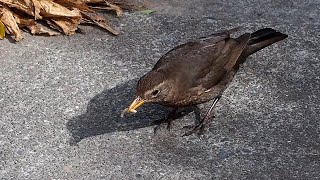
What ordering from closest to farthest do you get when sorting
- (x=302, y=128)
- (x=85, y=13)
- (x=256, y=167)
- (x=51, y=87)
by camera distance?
(x=256, y=167) → (x=302, y=128) → (x=51, y=87) → (x=85, y=13)

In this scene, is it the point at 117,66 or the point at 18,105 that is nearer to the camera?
the point at 18,105

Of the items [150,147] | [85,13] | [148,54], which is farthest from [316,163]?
[85,13]

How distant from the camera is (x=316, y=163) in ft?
17.1

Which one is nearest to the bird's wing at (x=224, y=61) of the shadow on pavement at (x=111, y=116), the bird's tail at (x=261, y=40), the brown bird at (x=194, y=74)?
the brown bird at (x=194, y=74)

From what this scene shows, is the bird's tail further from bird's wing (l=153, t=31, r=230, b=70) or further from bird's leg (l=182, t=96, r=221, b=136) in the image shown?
bird's leg (l=182, t=96, r=221, b=136)

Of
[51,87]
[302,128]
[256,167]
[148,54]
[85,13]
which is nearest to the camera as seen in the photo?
[256,167]

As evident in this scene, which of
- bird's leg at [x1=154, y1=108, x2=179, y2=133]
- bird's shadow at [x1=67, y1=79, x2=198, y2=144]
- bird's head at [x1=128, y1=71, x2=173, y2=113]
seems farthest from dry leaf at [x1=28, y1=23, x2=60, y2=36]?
bird's head at [x1=128, y1=71, x2=173, y2=113]

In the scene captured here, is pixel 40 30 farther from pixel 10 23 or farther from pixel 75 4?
pixel 75 4

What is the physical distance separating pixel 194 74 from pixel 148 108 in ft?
1.87

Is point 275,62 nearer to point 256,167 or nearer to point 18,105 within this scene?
point 256,167

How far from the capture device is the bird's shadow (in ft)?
18.4

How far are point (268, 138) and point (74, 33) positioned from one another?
224 cm

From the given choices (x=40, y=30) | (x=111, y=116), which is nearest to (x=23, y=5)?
(x=40, y=30)

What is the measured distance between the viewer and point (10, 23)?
664 cm
